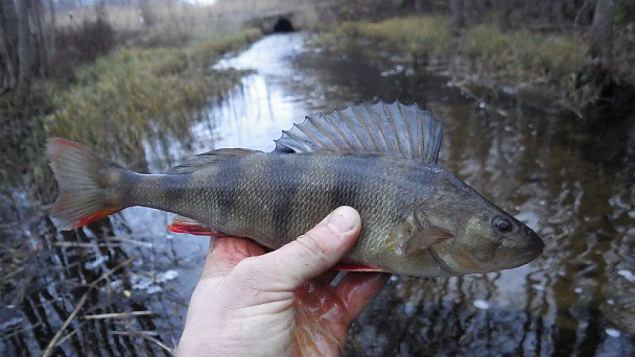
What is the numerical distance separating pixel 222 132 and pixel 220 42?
48.5 ft

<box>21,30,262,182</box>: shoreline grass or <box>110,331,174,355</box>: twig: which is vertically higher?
<box>21,30,262,182</box>: shoreline grass

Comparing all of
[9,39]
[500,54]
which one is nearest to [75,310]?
[9,39]

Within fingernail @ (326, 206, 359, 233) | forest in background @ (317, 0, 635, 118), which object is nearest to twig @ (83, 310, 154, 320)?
fingernail @ (326, 206, 359, 233)

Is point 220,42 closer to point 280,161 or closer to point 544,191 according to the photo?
point 544,191

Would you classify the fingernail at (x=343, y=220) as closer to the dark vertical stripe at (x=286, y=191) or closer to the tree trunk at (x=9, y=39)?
the dark vertical stripe at (x=286, y=191)

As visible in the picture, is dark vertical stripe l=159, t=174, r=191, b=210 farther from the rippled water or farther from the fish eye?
the rippled water

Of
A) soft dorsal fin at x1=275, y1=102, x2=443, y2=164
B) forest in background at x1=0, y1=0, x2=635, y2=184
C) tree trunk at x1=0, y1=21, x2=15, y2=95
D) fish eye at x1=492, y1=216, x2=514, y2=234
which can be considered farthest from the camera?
tree trunk at x1=0, y1=21, x2=15, y2=95

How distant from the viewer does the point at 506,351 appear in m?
4.05

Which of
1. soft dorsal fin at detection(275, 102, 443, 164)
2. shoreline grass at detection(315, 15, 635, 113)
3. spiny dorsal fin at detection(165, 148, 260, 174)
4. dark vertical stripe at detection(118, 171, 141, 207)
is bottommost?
shoreline grass at detection(315, 15, 635, 113)

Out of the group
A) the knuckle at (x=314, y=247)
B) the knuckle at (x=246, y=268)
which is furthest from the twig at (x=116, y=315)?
the knuckle at (x=314, y=247)

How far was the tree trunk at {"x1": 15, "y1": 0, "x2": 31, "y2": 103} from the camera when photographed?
10992 millimetres

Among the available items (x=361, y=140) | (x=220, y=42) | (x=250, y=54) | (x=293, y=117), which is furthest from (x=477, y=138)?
(x=220, y=42)

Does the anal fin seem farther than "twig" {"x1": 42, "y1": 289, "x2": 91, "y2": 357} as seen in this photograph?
No

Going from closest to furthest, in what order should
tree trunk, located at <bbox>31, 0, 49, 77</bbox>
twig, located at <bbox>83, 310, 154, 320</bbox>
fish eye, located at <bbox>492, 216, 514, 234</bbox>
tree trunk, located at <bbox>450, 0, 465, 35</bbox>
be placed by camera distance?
fish eye, located at <bbox>492, 216, 514, 234</bbox>, twig, located at <bbox>83, 310, 154, 320</bbox>, tree trunk, located at <bbox>31, 0, 49, 77</bbox>, tree trunk, located at <bbox>450, 0, 465, 35</bbox>
